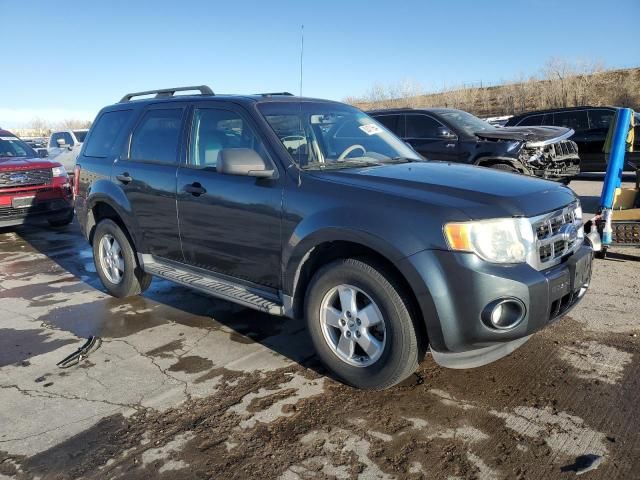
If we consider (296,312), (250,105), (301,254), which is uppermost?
(250,105)

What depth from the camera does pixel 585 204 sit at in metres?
9.64

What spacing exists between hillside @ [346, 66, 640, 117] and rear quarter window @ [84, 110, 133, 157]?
39.1 m

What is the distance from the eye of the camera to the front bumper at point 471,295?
Answer: 9.32 feet

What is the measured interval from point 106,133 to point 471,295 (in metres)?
4.28

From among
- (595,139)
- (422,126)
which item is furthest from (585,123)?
(422,126)

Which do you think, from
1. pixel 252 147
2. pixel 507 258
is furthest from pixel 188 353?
pixel 507 258

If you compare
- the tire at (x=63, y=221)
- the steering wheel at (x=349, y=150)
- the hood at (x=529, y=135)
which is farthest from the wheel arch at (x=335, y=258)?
the tire at (x=63, y=221)

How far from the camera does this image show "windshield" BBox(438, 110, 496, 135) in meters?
9.70

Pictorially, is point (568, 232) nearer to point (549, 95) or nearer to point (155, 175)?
point (155, 175)

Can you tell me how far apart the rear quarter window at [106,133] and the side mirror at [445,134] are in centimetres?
609

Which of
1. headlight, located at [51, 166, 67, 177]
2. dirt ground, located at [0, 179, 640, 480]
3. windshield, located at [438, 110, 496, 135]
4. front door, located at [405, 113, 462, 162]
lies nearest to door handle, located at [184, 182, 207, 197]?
dirt ground, located at [0, 179, 640, 480]

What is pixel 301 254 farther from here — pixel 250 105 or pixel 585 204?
pixel 585 204

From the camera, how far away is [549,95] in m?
43.6

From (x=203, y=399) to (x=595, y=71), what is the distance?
50888 mm
